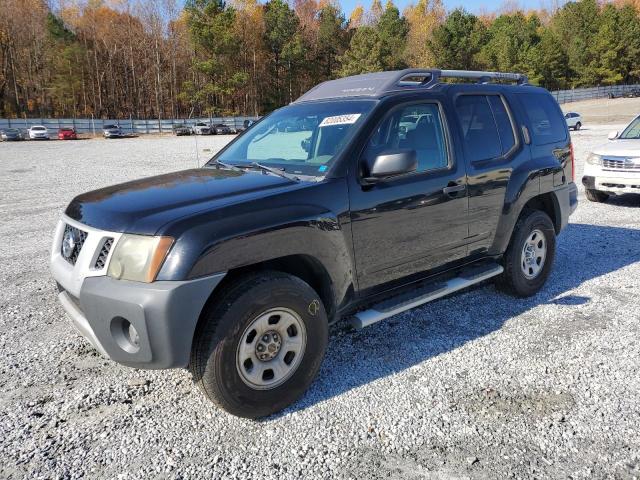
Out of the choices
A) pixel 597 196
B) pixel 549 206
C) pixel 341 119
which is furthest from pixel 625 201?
pixel 341 119

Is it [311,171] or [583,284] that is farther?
[583,284]

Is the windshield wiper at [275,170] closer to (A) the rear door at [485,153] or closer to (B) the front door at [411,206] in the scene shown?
(B) the front door at [411,206]

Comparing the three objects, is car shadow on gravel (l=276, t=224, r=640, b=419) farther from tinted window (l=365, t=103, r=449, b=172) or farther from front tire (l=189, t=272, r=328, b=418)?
tinted window (l=365, t=103, r=449, b=172)

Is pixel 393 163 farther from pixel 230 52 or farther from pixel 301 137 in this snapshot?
pixel 230 52

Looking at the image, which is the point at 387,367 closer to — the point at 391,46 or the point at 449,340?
the point at 449,340

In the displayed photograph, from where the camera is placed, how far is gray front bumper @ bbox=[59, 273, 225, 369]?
8.65 ft

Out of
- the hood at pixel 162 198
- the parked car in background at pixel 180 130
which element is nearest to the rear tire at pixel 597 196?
the hood at pixel 162 198

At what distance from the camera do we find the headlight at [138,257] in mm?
2672

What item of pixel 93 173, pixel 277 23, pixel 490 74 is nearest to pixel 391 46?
pixel 277 23

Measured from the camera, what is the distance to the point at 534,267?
4992 millimetres

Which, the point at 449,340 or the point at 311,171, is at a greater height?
the point at 311,171

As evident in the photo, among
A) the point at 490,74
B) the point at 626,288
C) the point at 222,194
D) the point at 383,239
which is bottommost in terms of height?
the point at 626,288

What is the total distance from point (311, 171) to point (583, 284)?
3.41 meters

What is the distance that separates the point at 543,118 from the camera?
16.9 feet
